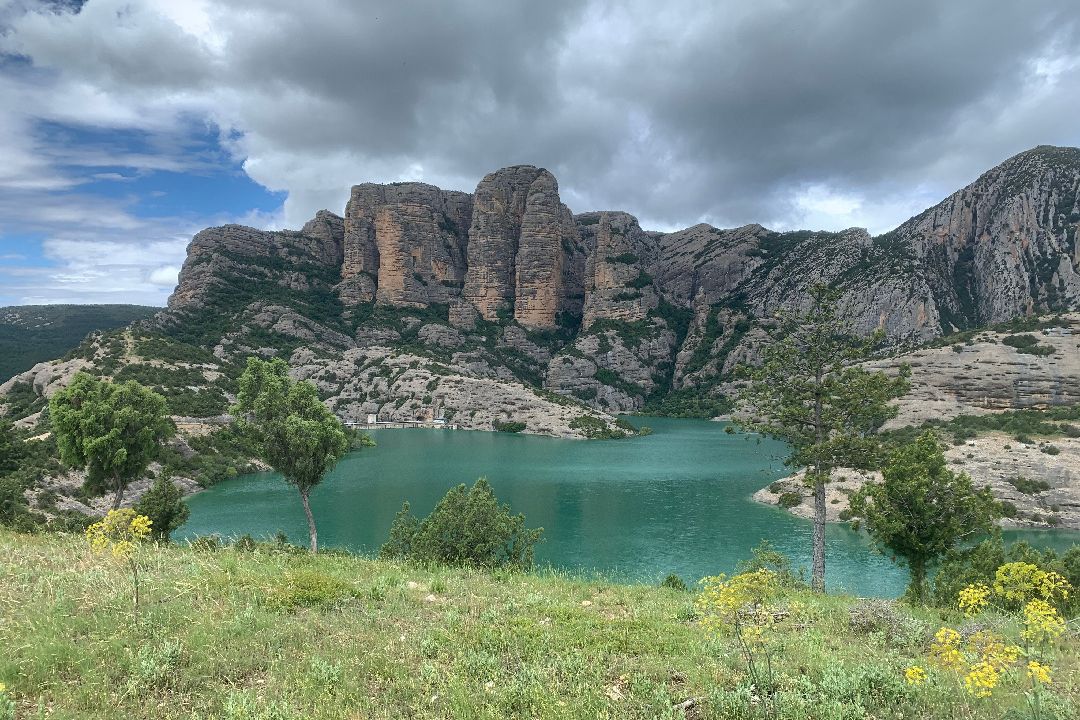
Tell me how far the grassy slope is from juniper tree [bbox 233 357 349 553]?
610 inches

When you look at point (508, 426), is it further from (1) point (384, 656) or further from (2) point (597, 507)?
(1) point (384, 656)

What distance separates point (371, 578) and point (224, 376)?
109 meters

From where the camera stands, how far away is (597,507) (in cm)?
6241

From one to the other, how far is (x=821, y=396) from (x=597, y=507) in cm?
4035

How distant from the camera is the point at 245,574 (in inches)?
400

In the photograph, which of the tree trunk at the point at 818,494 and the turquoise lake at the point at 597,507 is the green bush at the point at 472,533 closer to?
the turquoise lake at the point at 597,507

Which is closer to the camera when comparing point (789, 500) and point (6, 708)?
point (6, 708)

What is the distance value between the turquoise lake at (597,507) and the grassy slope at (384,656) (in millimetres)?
13379

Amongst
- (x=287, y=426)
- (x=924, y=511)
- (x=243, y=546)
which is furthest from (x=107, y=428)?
(x=924, y=511)

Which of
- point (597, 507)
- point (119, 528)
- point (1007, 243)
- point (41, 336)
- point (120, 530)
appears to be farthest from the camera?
point (41, 336)

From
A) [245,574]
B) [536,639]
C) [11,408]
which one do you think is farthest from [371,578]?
[11,408]

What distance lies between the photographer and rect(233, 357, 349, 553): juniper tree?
2569 centimetres

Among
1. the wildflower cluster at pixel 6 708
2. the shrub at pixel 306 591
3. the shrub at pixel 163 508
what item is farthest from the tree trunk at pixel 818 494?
the shrub at pixel 163 508

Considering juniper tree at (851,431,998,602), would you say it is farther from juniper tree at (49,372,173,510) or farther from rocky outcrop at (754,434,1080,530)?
juniper tree at (49,372,173,510)
